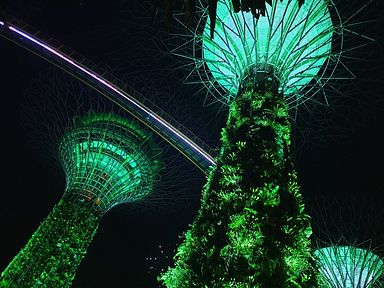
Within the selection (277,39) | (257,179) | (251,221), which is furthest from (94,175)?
(251,221)

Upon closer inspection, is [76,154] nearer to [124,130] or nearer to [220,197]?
[124,130]

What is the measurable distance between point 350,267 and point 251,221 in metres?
13.5

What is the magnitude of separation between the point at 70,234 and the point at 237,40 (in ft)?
Result: 30.8

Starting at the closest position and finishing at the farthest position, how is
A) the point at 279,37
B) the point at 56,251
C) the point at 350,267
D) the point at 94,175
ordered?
the point at 279,37 < the point at 56,251 < the point at 94,175 < the point at 350,267

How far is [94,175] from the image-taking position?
638 inches

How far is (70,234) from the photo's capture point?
14.0 meters

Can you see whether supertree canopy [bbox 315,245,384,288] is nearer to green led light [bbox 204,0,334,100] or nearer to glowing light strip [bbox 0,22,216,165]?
glowing light strip [bbox 0,22,216,165]

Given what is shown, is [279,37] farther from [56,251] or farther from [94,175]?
[56,251]

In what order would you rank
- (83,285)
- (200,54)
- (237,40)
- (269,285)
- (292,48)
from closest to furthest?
(269,285), (292,48), (237,40), (200,54), (83,285)

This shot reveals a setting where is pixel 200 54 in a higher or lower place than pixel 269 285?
higher

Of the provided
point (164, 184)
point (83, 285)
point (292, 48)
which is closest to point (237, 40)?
point (292, 48)

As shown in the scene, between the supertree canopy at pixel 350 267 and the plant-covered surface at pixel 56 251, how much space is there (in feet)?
35.3

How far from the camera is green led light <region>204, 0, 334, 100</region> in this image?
10.1m

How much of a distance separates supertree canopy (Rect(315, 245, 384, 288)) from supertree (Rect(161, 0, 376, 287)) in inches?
422
